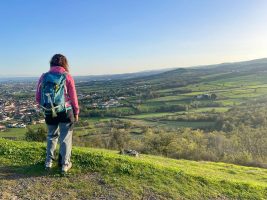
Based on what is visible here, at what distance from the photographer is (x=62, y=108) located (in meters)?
8.13

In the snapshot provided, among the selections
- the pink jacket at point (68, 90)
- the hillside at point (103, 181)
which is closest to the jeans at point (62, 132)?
the pink jacket at point (68, 90)

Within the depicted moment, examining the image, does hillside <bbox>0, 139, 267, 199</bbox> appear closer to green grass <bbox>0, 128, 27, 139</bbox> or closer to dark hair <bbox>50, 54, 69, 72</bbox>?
dark hair <bbox>50, 54, 69, 72</bbox>

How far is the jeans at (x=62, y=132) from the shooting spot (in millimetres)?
8289

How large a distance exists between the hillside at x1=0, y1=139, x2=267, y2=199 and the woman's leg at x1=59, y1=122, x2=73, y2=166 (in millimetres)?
486

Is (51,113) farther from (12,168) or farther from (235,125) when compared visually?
(235,125)

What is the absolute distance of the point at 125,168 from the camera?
30.8 feet

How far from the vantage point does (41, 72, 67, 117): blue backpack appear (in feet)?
26.1

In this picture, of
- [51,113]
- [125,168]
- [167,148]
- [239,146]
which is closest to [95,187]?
[125,168]

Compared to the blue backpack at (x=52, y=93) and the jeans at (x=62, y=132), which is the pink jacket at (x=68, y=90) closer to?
the blue backpack at (x=52, y=93)

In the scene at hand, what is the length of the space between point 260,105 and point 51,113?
219 feet

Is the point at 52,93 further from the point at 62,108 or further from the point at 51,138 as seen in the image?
the point at 51,138

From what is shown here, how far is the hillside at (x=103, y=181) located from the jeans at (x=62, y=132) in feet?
1.67

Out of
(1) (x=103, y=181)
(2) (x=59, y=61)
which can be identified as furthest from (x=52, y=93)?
(1) (x=103, y=181)

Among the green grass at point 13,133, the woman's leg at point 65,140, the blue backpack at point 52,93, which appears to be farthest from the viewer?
the green grass at point 13,133
